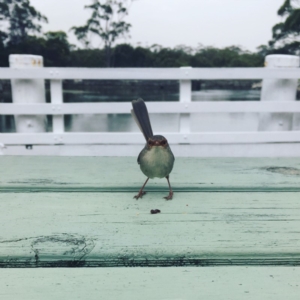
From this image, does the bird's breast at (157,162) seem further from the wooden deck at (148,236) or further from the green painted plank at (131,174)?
the green painted plank at (131,174)

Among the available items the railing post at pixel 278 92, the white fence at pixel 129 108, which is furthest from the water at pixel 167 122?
the white fence at pixel 129 108

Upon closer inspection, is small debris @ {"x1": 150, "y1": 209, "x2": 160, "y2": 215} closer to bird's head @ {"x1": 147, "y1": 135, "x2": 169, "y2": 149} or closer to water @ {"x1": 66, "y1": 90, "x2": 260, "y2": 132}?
bird's head @ {"x1": 147, "y1": 135, "x2": 169, "y2": 149}

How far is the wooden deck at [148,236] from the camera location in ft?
3.28

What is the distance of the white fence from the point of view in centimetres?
347

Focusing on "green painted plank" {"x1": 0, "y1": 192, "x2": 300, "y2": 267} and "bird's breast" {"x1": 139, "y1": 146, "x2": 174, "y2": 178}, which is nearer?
"green painted plank" {"x1": 0, "y1": 192, "x2": 300, "y2": 267}

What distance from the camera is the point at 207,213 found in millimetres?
1573

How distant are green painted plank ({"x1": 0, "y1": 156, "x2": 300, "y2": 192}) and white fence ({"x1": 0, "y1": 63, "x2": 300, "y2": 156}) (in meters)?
0.81

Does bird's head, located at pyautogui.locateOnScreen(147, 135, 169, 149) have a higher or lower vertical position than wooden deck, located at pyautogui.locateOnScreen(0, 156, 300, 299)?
higher

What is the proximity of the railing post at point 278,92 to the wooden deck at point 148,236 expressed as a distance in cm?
172
